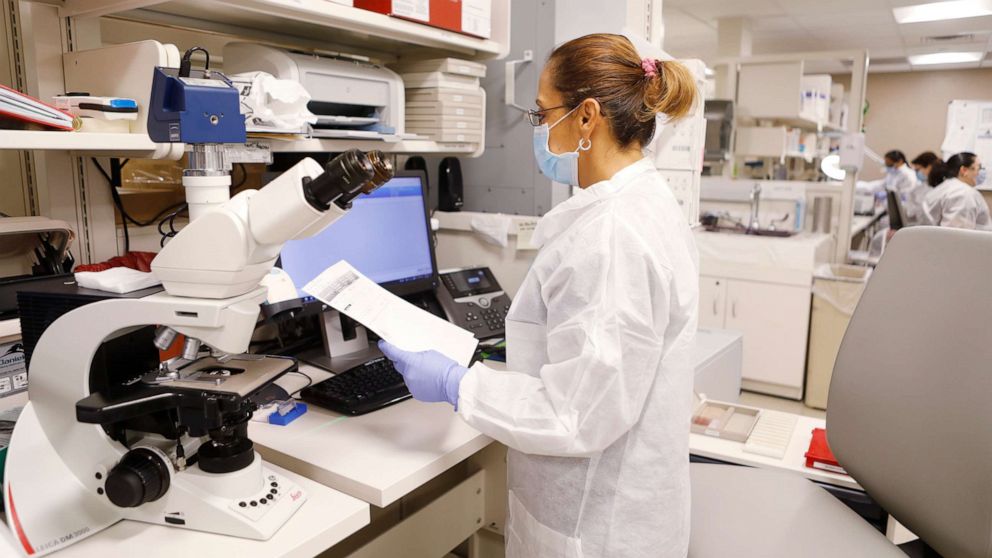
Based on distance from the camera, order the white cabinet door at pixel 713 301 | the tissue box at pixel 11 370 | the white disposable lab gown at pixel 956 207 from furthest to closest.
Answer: the white disposable lab gown at pixel 956 207, the white cabinet door at pixel 713 301, the tissue box at pixel 11 370

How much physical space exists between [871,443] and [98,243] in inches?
64.4

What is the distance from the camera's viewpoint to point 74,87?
4.25 feet

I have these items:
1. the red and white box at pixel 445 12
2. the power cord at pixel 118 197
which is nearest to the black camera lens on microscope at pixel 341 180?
the red and white box at pixel 445 12

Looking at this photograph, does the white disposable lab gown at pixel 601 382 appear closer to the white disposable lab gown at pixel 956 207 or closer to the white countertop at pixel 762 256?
the white countertop at pixel 762 256

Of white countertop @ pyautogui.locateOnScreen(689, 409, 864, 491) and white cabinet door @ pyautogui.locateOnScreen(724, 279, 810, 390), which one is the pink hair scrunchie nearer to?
white countertop @ pyautogui.locateOnScreen(689, 409, 864, 491)

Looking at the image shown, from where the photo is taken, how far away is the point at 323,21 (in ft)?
4.54

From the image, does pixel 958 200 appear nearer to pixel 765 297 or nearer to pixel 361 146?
pixel 765 297

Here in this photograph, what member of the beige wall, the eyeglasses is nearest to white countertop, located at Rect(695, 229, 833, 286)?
the eyeglasses

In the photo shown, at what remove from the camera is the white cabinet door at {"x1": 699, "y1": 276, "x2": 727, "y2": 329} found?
3.88 metres

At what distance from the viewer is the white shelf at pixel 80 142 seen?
971 mm

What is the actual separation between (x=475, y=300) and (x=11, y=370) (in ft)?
3.40

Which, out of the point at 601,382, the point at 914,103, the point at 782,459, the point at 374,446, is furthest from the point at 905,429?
the point at 914,103

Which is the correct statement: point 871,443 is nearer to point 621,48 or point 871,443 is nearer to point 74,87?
point 621,48

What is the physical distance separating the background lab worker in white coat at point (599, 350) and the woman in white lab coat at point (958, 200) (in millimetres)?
5210
